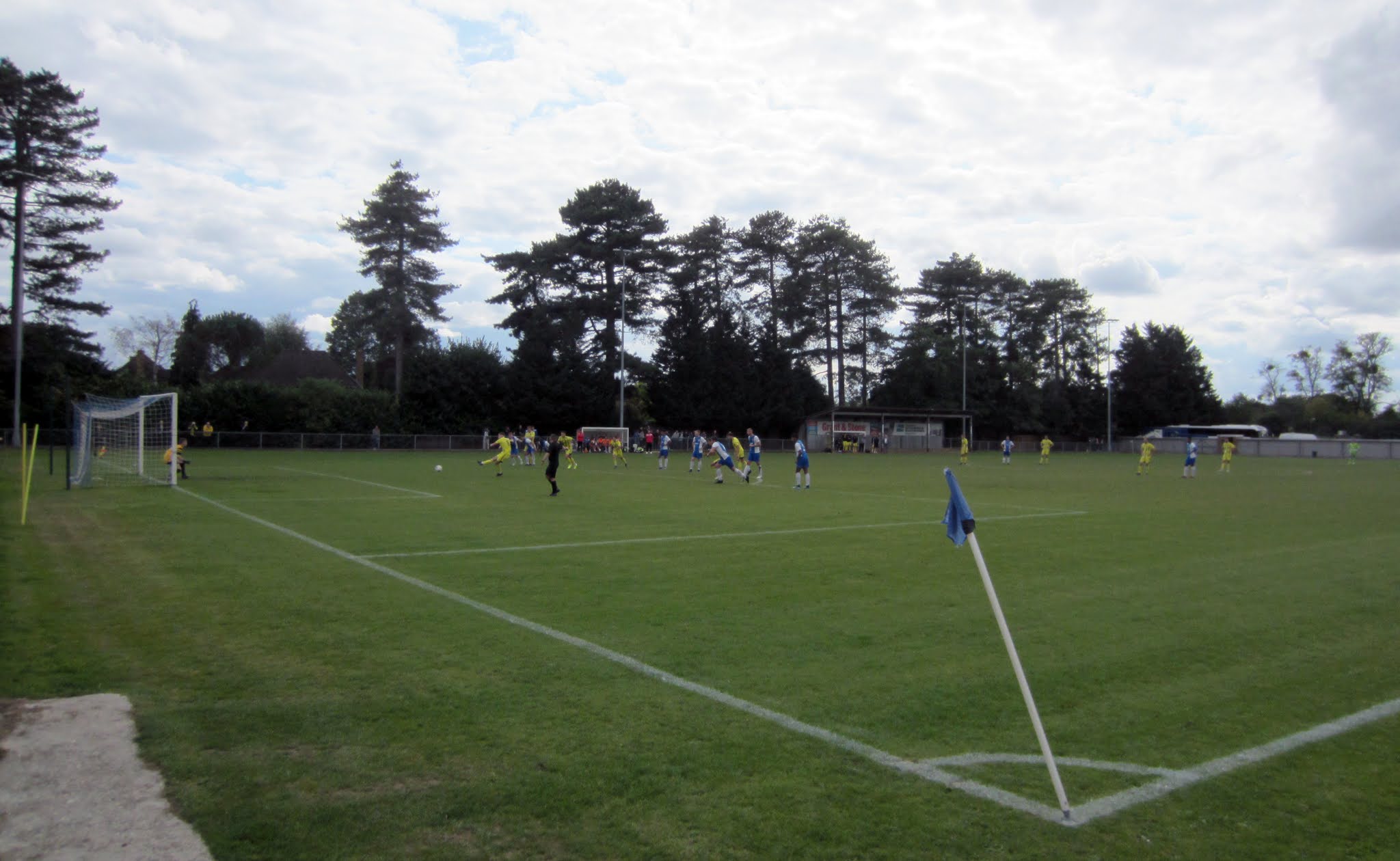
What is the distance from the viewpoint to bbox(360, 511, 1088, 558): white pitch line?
483 inches

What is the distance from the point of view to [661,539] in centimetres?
1402

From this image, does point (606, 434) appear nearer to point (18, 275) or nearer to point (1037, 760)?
point (18, 275)

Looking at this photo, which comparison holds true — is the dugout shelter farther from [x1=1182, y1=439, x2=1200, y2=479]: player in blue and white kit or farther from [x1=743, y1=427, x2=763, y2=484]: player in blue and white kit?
[x1=743, y1=427, x2=763, y2=484]: player in blue and white kit

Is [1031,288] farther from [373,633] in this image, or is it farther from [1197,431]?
[373,633]

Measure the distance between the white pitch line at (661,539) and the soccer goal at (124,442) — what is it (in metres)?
14.2

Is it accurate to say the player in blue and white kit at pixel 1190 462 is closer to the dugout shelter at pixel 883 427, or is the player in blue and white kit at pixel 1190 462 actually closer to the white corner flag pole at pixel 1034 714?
the dugout shelter at pixel 883 427

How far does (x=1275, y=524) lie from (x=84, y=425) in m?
30.8

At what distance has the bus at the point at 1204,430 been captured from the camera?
89.8m

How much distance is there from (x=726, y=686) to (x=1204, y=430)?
101122 millimetres

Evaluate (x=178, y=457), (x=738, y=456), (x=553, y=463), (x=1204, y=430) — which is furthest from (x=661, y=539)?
(x=1204, y=430)

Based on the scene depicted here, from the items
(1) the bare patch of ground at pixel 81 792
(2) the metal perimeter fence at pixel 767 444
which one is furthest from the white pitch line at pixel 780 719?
(2) the metal perimeter fence at pixel 767 444

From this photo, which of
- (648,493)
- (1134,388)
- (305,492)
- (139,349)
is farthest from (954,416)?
(139,349)

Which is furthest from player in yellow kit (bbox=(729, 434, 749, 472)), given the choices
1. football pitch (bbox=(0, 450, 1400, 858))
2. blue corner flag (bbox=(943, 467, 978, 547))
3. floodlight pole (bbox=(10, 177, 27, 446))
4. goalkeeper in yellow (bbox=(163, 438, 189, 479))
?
floodlight pole (bbox=(10, 177, 27, 446))

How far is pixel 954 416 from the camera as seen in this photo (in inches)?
2862
